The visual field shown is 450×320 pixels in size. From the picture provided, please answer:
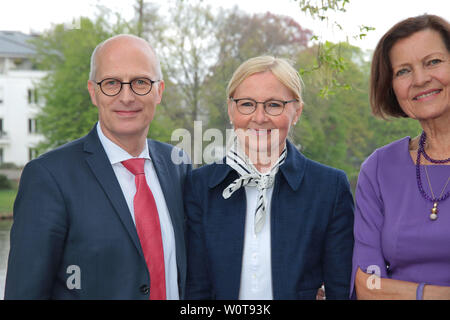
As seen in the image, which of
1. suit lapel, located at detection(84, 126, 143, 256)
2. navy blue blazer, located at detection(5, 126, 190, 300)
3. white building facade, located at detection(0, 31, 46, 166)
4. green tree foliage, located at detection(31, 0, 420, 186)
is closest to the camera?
navy blue blazer, located at detection(5, 126, 190, 300)

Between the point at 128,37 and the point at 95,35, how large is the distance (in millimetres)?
18549

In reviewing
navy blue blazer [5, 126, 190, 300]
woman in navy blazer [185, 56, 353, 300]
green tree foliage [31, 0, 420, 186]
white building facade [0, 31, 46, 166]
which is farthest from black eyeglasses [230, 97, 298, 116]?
white building facade [0, 31, 46, 166]

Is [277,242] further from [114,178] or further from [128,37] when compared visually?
[128,37]

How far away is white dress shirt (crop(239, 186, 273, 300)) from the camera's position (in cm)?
284

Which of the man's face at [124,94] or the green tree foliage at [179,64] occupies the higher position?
the green tree foliage at [179,64]

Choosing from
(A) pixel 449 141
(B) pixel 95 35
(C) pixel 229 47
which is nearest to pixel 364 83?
(C) pixel 229 47

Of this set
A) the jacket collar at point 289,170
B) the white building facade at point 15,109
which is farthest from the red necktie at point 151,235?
the white building facade at point 15,109

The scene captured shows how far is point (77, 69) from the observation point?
21.6m

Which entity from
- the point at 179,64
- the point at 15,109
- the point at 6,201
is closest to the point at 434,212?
the point at 179,64

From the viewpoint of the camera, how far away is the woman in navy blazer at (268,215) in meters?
2.86

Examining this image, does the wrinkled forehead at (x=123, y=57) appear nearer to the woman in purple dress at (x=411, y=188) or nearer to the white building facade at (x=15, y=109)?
the woman in purple dress at (x=411, y=188)

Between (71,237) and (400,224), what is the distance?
1.66 m

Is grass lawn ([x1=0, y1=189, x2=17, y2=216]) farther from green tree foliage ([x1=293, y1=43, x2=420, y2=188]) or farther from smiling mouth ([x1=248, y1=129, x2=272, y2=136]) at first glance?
smiling mouth ([x1=248, y1=129, x2=272, y2=136])

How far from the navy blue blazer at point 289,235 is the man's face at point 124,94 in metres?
0.55
